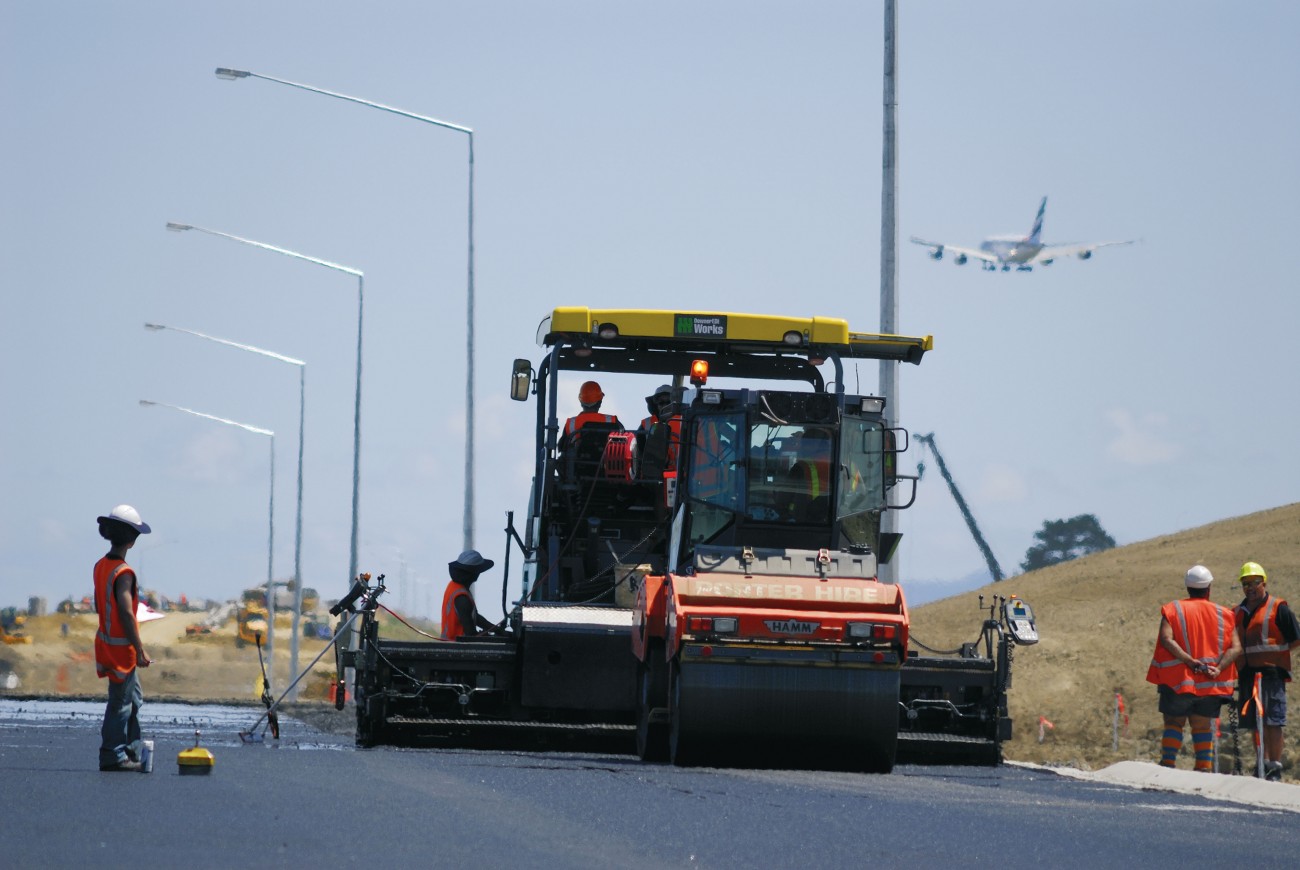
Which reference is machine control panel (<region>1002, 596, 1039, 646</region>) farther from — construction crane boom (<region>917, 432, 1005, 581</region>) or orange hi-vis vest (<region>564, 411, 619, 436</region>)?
construction crane boom (<region>917, 432, 1005, 581</region>)

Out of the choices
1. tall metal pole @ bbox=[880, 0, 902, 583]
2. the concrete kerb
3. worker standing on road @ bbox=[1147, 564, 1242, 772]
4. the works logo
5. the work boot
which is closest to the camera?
the work boot

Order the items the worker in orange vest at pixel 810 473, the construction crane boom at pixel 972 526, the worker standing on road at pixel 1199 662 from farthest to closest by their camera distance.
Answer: the construction crane boom at pixel 972 526
the worker standing on road at pixel 1199 662
the worker in orange vest at pixel 810 473

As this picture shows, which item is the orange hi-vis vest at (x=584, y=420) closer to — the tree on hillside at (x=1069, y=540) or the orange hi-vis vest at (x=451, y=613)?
the orange hi-vis vest at (x=451, y=613)

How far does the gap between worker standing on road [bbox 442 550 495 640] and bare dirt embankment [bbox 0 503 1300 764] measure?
5.87 m

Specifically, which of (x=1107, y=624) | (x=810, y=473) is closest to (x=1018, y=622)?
(x=810, y=473)

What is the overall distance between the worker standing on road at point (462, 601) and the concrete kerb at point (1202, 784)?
466cm

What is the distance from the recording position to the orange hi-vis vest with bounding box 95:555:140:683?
1309 centimetres

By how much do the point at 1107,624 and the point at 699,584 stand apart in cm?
3465

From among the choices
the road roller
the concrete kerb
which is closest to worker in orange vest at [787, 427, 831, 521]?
the road roller

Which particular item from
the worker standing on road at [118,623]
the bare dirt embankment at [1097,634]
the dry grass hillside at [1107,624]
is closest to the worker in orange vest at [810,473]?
the worker standing on road at [118,623]

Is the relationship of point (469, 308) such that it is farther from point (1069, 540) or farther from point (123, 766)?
point (1069, 540)

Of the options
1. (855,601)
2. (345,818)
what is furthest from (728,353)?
(345,818)

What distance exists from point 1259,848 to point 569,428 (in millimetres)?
9070

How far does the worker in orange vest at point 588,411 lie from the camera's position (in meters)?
18.7
